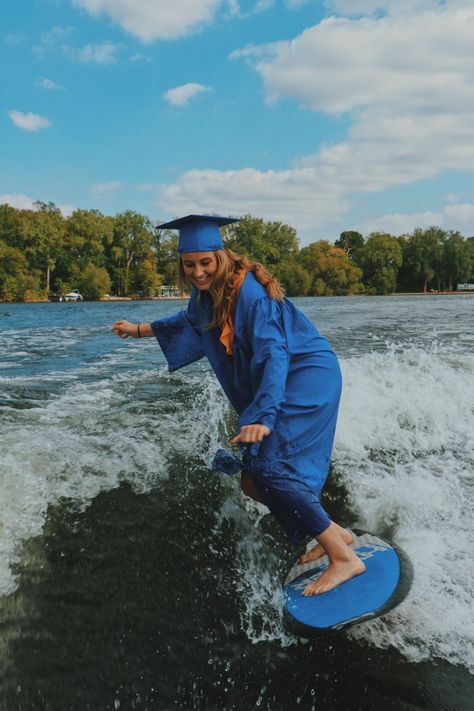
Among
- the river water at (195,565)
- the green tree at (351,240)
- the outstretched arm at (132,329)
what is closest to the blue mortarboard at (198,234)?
the outstretched arm at (132,329)

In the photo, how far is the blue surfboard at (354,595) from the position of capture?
10.0 ft

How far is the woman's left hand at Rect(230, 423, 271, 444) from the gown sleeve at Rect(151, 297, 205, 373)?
1.28m

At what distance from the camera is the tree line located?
8931 centimetres

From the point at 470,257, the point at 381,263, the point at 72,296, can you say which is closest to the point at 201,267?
the point at 72,296

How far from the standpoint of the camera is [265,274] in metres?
3.39

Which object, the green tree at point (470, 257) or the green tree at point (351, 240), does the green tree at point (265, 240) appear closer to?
the green tree at point (351, 240)

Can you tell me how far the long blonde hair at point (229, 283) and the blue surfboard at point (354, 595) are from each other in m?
1.64

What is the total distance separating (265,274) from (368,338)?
13.6 metres

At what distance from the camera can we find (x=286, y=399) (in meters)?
3.25

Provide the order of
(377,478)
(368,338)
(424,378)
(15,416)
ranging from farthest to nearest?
(368,338), (424,378), (15,416), (377,478)

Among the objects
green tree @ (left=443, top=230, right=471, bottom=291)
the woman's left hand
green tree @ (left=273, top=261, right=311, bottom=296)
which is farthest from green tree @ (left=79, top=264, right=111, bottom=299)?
the woman's left hand

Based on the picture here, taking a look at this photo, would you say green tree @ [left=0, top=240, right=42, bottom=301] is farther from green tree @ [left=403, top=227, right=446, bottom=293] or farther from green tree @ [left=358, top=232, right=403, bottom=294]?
green tree @ [left=403, top=227, right=446, bottom=293]

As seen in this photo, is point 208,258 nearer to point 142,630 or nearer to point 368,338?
point 142,630

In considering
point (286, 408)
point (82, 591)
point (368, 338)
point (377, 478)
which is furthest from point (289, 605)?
point (368, 338)
